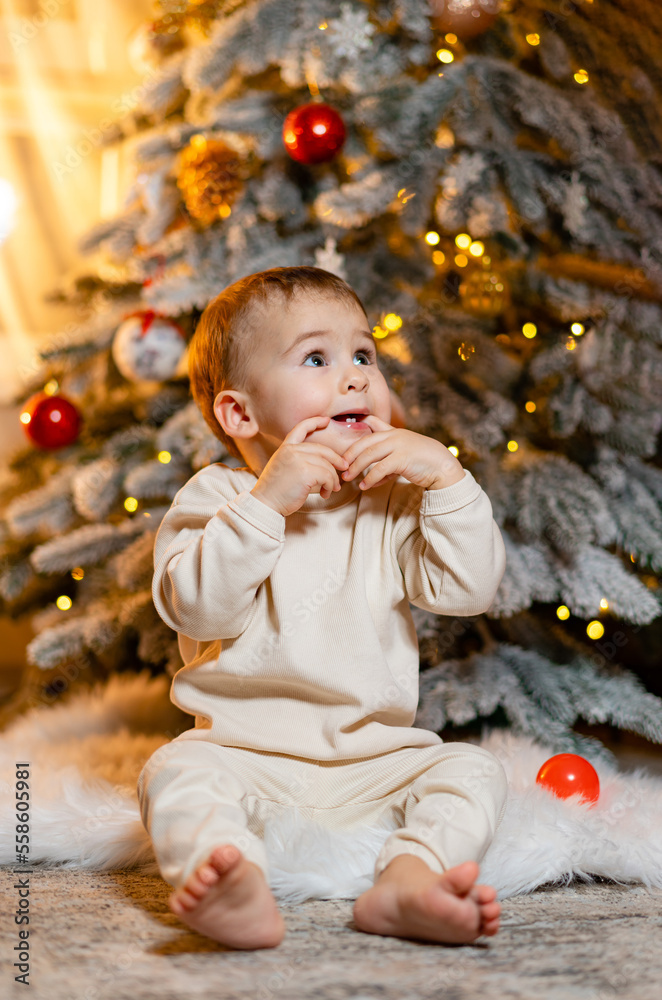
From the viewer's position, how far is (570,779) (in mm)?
956

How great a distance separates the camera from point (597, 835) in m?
0.86

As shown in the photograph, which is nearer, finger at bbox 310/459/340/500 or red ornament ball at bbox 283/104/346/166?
finger at bbox 310/459/340/500

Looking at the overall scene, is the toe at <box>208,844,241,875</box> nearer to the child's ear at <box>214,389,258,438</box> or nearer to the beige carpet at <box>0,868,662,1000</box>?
the beige carpet at <box>0,868,662,1000</box>

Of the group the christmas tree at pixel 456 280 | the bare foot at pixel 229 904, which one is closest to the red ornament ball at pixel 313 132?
the christmas tree at pixel 456 280

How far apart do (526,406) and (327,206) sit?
17.5 inches

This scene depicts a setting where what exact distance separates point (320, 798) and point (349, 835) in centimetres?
6

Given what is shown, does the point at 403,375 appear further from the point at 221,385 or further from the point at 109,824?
the point at 109,824

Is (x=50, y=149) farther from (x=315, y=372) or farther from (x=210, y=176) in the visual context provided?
(x=315, y=372)

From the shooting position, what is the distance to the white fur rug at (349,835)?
0.79 m

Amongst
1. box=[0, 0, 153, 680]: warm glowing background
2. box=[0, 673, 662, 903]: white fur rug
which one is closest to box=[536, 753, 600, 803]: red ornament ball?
box=[0, 673, 662, 903]: white fur rug

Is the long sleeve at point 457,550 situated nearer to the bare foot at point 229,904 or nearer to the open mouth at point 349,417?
the open mouth at point 349,417

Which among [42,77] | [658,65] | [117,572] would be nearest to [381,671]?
[117,572]

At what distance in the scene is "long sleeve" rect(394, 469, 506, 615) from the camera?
34.1 inches

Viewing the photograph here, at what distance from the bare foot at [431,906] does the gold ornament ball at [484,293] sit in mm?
937
